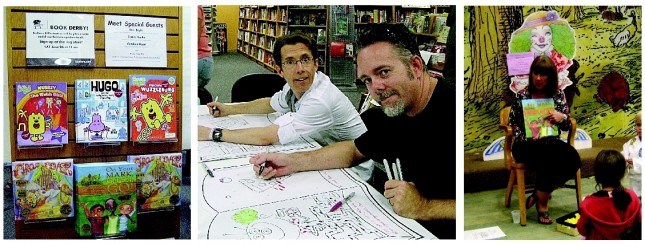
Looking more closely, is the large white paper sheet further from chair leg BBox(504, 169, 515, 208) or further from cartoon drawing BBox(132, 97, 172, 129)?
chair leg BBox(504, 169, 515, 208)

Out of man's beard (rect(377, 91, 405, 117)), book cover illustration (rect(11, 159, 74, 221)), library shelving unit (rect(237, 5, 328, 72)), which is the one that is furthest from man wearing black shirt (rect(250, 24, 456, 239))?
book cover illustration (rect(11, 159, 74, 221))

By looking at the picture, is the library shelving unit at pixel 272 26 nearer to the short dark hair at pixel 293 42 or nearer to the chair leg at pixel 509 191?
the short dark hair at pixel 293 42

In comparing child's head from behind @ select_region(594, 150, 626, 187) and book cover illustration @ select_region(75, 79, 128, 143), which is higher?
book cover illustration @ select_region(75, 79, 128, 143)

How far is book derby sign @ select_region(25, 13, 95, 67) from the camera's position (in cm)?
255

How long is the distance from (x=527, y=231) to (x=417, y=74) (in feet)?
3.14

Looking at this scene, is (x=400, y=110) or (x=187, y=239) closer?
(x=400, y=110)

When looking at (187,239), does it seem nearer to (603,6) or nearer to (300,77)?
(300,77)

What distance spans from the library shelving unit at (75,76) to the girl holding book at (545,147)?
1.68 m

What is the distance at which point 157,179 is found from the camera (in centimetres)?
281

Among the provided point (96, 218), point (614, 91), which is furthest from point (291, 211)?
point (614, 91)

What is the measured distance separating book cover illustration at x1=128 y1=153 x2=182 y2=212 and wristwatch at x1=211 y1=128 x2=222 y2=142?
0.23 meters

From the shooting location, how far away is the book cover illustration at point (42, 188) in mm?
2604

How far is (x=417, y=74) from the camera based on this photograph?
2.63 m

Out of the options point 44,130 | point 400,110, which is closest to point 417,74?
point 400,110
